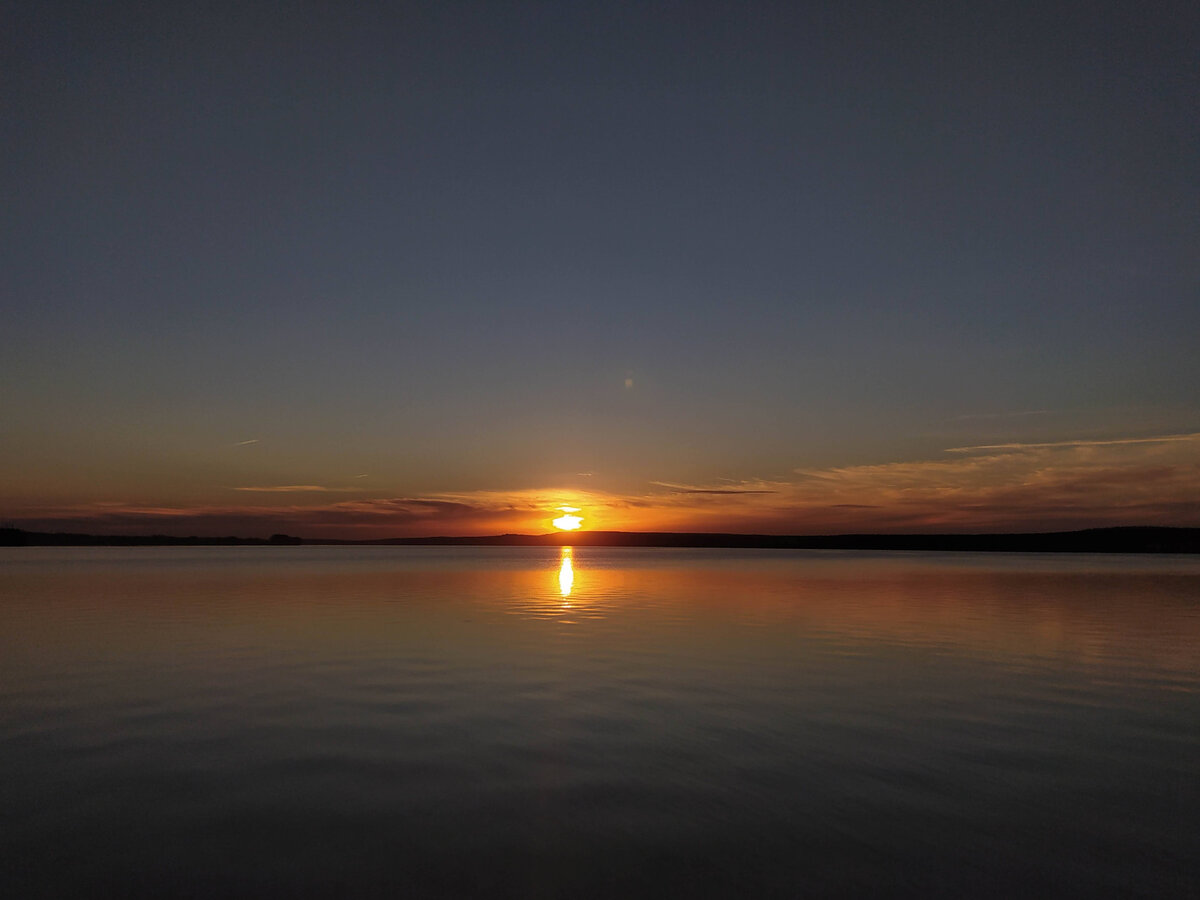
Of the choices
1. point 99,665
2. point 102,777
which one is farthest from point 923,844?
point 99,665

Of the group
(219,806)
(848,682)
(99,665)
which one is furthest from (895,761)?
(99,665)

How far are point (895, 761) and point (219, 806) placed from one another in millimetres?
10215

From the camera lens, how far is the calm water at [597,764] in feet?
27.9

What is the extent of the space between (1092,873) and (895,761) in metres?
4.12

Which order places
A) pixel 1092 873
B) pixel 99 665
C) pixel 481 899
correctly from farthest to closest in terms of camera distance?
pixel 99 665 < pixel 1092 873 < pixel 481 899

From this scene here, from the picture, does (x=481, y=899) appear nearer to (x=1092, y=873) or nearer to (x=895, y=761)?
(x=1092, y=873)

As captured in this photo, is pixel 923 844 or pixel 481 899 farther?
pixel 923 844

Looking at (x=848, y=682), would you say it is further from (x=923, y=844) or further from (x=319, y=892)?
(x=319, y=892)

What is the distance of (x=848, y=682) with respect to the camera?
63.0 feet

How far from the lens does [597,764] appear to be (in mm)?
12344

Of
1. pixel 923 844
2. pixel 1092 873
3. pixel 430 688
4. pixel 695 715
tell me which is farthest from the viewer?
pixel 430 688

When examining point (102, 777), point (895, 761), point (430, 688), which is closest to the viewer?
point (102, 777)

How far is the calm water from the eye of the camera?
8500 millimetres

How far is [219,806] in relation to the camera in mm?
10375
